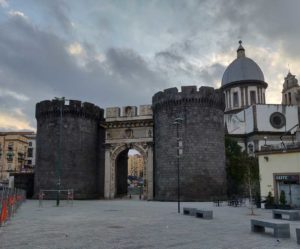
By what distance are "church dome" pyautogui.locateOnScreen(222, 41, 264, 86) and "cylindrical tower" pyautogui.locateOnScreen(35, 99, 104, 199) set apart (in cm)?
3091

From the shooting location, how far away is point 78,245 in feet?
32.6

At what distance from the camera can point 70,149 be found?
128 ft

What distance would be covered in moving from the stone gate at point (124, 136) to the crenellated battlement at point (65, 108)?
7.23 ft

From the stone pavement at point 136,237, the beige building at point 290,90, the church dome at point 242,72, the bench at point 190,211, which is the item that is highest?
the church dome at point 242,72

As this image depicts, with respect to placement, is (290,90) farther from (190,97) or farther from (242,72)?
(190,97)

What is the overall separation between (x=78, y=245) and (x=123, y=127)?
1221 inches

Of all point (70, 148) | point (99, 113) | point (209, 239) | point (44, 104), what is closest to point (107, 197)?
point (70, 148)

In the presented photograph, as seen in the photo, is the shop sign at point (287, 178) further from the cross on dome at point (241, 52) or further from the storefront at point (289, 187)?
the cross on dome at point (241, 52)

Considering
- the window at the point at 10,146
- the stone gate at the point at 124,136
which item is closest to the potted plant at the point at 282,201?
the stone gate at the point at 124,136

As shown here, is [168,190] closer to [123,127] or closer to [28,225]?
[123,127]

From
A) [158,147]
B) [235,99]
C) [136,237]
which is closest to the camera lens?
[136,237]

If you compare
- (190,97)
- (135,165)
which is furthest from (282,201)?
(135,165)

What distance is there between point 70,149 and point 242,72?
36546mm

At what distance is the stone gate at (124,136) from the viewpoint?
3934cm
